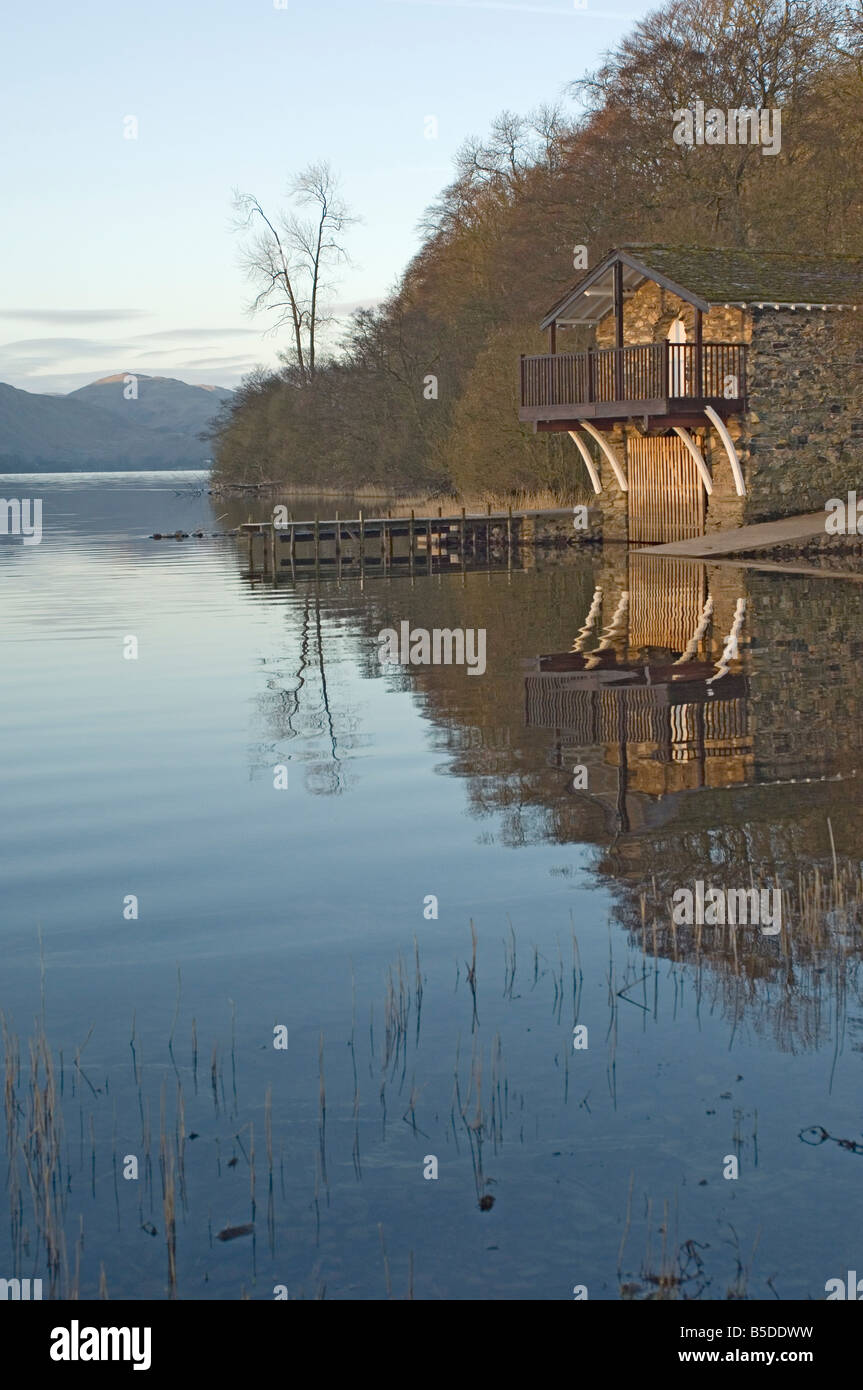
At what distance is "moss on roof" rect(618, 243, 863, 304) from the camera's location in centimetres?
3559

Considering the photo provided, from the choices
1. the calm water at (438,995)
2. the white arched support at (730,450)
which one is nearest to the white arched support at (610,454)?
the white arched support at (730,450)

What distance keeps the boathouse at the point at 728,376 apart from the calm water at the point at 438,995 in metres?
19.4

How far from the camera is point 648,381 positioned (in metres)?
35.9

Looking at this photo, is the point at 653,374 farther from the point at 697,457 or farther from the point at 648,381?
the point at 697,457

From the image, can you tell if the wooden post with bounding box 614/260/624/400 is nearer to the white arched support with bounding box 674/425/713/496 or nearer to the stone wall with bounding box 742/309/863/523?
the white arched support with bounding box 674/425/713/496

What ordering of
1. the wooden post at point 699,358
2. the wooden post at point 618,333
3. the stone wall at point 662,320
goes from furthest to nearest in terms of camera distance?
the wooden post at point 618,333, the stone wall at point 662,320, the wooden post at point 699,358

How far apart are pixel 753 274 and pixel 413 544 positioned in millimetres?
12032

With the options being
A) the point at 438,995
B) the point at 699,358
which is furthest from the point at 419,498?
the point at 438,995

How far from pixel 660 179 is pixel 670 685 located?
1607 inches

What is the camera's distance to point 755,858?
980 centimetres

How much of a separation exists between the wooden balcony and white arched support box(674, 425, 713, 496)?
95cm

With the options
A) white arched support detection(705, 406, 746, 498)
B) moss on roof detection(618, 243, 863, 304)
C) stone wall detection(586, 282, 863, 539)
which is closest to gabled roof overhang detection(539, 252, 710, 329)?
moss on roof detection(618, 243, 863, 304)

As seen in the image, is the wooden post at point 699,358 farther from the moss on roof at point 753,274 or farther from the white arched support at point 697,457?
the white arched support at point 697,457

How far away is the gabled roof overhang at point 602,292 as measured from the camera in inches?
1401
